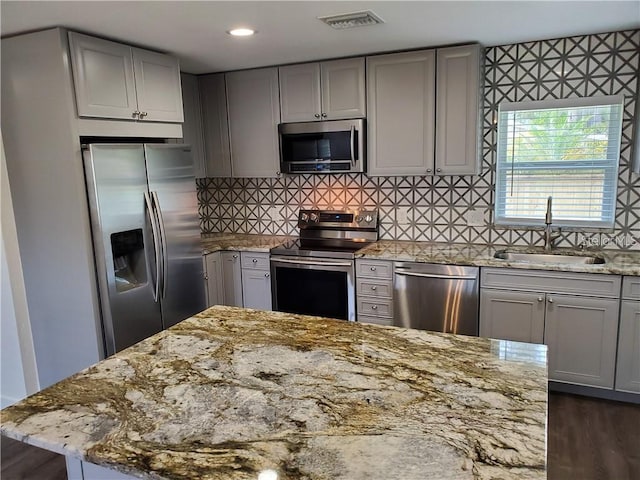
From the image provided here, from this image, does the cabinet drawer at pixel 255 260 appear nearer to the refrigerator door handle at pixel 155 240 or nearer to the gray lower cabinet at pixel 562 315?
the refrigerator door handle at pixel 155 240

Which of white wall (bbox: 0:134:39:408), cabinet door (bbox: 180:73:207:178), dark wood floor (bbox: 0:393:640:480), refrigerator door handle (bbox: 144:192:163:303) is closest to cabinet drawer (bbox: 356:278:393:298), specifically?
dark wood floor (bbox: 0:393:640:480)

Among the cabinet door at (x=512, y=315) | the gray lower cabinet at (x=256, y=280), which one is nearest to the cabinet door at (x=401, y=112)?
the cabinet door at (x=512, y=315)

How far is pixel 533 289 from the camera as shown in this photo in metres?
3.05

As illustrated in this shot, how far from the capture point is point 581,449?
8.47 feet

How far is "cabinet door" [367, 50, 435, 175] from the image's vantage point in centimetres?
338

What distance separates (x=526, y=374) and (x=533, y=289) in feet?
5.53

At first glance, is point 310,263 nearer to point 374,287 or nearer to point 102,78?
point 374,287

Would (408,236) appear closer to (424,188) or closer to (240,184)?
(424,188)

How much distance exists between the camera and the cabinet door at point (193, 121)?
396 cm

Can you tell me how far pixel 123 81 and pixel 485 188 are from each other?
262 cm

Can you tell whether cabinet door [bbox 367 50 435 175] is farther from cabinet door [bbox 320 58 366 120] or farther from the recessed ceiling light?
the recessed ceiling light

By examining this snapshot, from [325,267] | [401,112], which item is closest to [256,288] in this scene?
[325,267]

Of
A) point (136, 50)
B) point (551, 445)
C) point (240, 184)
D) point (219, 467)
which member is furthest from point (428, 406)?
point (240, 184)

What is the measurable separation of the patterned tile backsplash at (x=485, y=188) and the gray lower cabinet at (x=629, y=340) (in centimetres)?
60
